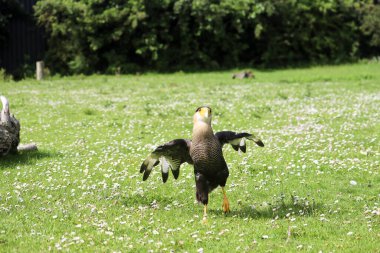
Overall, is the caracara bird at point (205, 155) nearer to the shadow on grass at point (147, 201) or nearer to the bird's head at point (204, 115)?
the bird's head at point (204, 115)

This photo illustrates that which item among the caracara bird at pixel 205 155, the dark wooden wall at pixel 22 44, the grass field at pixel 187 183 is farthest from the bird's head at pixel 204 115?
the dark wooden wall at pixel 22 44

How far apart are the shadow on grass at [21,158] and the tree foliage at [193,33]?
26936mm

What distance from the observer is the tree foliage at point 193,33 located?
4072 cm

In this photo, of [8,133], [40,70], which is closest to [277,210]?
[8,133]

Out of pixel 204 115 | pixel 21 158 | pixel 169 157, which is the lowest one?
pixel 21 158

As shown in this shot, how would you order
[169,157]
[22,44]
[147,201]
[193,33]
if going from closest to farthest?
[169,157]
[147,201]
[193,33]
[22,44]

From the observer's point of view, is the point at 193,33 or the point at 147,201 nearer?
the point at 147,201

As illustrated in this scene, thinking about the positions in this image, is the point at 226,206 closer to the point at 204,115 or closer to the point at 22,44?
the point at 204,115

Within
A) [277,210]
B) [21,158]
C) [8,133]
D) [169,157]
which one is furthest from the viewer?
[21,158]

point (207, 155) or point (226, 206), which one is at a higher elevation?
point (207, 155)

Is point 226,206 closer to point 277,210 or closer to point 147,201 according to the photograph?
point 277,210

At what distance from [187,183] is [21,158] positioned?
4713 mm

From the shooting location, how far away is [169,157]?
31.0 ft

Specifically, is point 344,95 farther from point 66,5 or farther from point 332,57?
point 66,5
